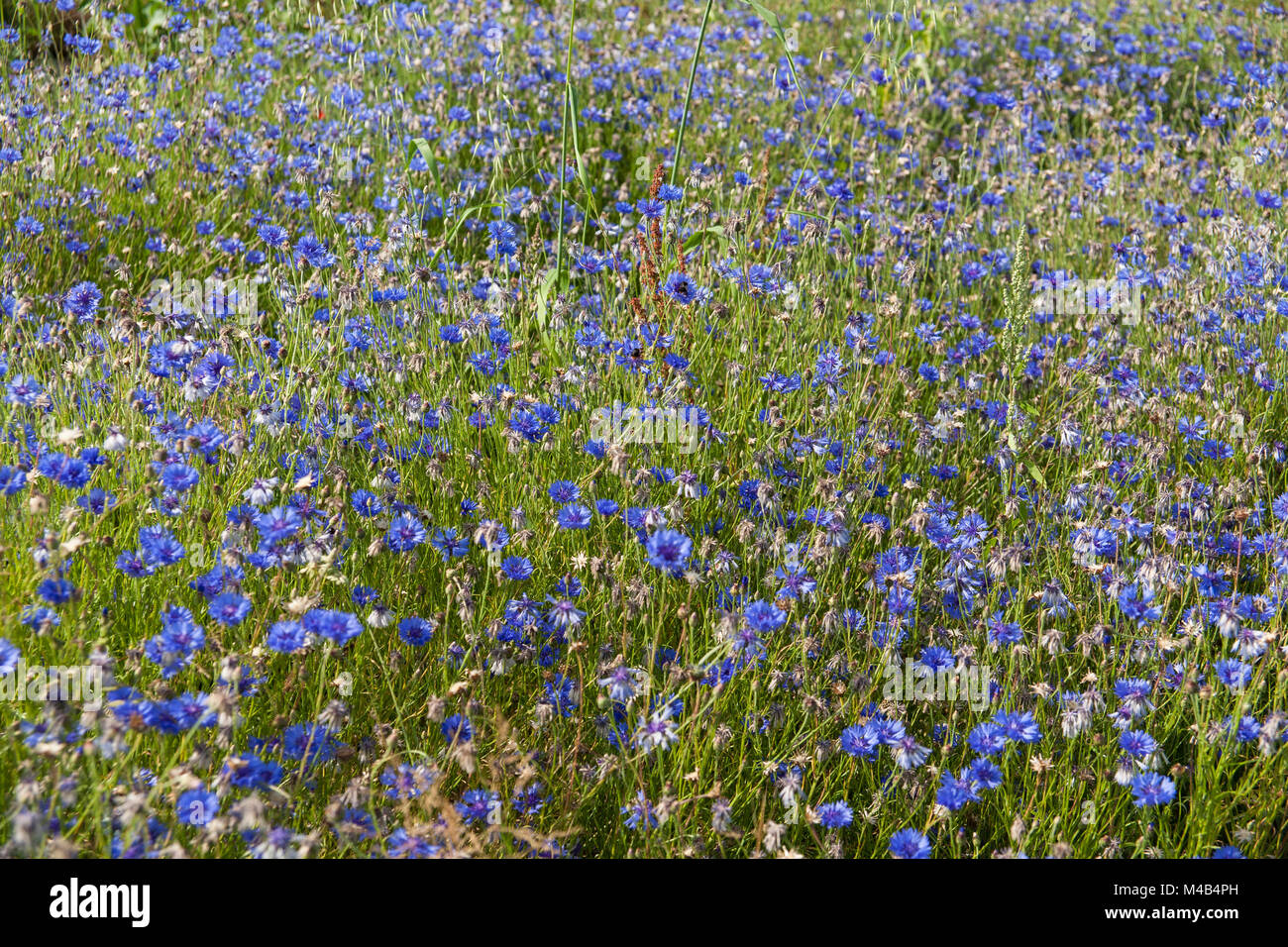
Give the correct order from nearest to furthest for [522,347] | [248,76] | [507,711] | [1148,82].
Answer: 1. [507,711]
2. [522,347]
3. [248,76]
4. [1148,82]

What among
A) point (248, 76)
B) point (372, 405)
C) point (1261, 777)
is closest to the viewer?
point (1261, 777)

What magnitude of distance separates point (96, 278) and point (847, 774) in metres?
3.11

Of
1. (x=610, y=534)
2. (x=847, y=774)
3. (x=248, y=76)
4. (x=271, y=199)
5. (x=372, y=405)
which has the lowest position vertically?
(x=847, y=774)

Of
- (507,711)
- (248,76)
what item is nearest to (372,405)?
(507,711)

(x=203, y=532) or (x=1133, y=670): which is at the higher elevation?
(x=203, y=532)

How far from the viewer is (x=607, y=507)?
8.02 feet

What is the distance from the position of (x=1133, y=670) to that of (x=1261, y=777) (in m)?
0.34

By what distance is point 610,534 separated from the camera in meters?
2.65

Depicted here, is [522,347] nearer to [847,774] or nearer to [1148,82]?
[847,774]

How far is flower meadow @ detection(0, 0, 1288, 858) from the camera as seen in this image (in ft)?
6.41

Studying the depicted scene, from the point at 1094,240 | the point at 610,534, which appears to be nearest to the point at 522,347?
the point at 610,534

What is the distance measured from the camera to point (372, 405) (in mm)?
2836

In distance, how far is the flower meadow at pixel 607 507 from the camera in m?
1.96
